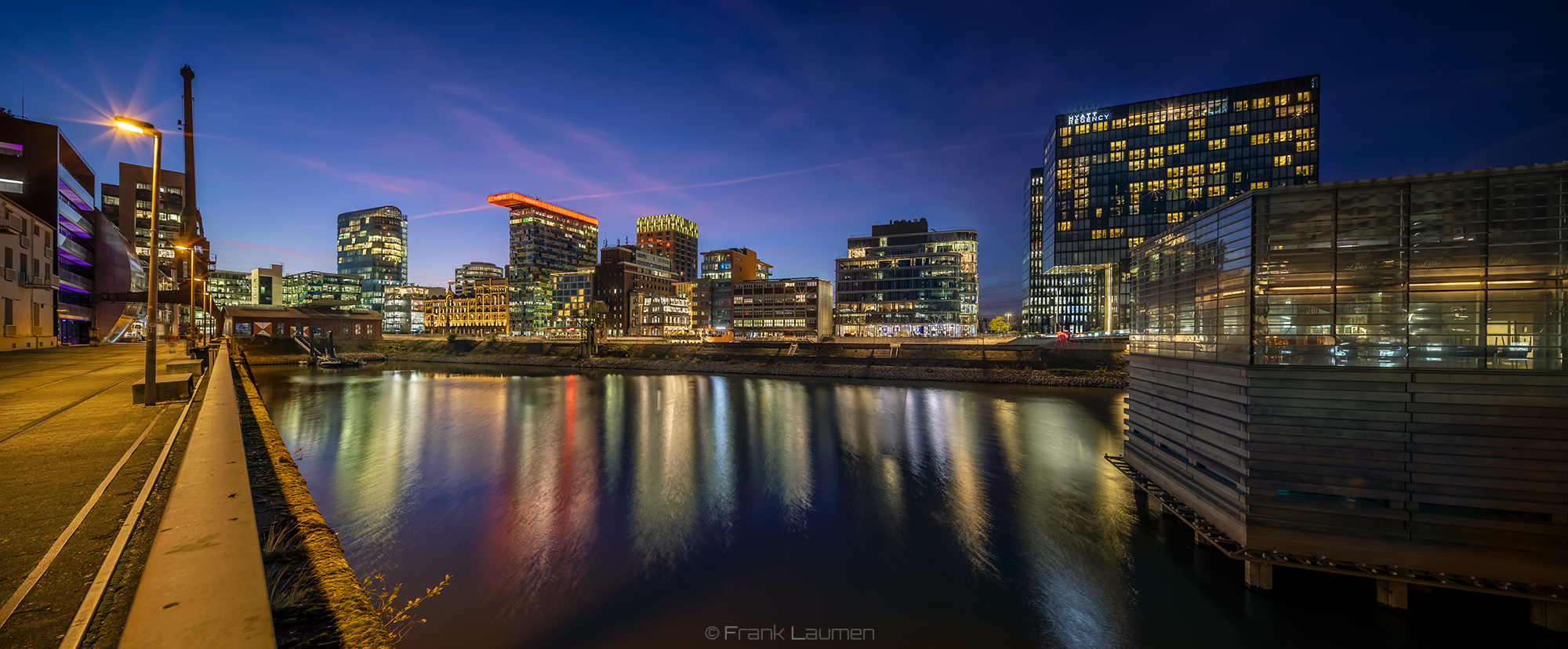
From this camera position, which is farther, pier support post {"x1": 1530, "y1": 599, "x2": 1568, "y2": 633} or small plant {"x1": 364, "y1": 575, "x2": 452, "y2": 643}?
small plant {"x1": 364, "y1": 575, "x2": 452, "y2": 643}

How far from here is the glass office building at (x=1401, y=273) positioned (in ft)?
24.7

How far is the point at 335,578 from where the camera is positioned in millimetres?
4293

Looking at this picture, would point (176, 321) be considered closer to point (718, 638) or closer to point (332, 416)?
point (332, 416)

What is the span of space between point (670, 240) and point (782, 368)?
12632 centimetres

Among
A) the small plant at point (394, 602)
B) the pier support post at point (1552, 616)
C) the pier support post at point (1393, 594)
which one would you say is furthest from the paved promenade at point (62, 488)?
the pier support post at point (1552, 616)

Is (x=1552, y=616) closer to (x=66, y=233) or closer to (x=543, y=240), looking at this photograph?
(x=66, y=233)

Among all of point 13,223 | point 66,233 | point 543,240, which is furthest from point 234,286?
point 13,223

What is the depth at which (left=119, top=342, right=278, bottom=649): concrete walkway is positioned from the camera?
98.8 inches

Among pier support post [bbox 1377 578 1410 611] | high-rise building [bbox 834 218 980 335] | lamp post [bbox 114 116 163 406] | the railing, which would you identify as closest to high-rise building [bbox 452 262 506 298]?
high-rise building [bbox 834 218 980 335]

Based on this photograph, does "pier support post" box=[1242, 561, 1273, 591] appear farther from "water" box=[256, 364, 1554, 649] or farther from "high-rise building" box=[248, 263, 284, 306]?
"high-rise building" box=[248, 263, 284, 306]

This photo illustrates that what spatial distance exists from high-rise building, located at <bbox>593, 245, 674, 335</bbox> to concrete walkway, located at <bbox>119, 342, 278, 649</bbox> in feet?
393

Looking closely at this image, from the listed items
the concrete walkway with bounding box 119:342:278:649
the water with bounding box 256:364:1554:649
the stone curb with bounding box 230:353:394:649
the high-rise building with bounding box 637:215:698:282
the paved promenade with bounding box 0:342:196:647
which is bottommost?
the water with bounding box 256:364:1554:649

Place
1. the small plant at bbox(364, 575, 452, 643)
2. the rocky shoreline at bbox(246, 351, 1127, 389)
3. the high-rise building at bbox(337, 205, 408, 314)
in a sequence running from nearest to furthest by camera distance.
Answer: the small plant at bbox(364, 575, 452, 643), the rocky shoreline at bbox(246, 351, 1127, 389), the high-rise building at bbox(337, 205, 408, 314)

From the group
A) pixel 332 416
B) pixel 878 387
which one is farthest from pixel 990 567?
pixel 332 416
